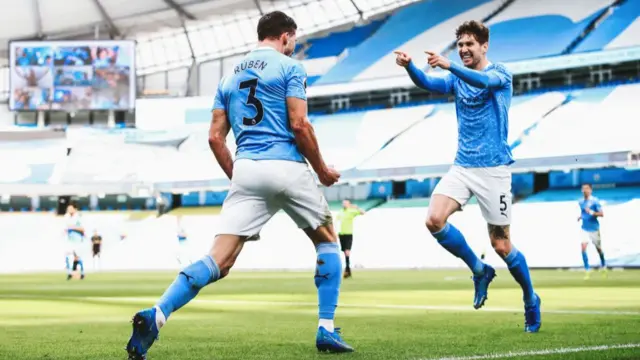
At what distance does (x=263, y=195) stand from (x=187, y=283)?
756 millimetres

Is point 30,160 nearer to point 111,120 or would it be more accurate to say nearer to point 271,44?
point 111,120

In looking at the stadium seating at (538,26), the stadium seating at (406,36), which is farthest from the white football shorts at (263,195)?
the stadium seating at (406,36)

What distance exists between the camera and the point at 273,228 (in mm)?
45531

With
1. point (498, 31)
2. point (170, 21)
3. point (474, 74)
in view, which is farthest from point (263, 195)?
point (170, 21)

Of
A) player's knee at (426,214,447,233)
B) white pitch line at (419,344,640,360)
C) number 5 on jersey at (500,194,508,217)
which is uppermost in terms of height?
number 5 on jersey at (500,194,508,217)

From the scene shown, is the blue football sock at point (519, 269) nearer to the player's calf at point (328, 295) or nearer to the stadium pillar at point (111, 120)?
the player's calf at point (328, 295)

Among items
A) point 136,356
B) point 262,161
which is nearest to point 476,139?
point 262,161

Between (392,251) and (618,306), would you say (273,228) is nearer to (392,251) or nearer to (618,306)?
(392,251)

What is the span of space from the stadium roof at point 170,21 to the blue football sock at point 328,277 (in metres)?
51.5

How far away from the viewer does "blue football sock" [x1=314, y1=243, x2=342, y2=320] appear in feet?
21.2

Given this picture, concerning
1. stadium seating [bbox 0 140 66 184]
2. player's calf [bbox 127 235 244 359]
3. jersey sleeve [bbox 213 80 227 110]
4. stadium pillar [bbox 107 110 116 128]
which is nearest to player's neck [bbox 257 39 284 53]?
jersey sleeve [bbox 213 80 227 110]

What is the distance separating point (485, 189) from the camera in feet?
27.3

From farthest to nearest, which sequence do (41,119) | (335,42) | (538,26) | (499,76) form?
(41,119) < (335,42) < (538,26) < (499,76)

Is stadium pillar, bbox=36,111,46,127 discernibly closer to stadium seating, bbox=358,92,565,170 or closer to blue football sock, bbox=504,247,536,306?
stadium seating, bbox=358,92,565,170
